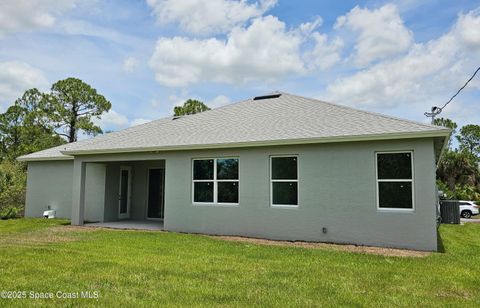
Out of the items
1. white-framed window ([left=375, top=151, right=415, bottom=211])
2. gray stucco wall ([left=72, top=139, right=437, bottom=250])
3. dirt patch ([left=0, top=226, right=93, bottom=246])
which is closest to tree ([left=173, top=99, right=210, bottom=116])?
gray stucco wall ([left=72, top=139, right=437, bottom=250])

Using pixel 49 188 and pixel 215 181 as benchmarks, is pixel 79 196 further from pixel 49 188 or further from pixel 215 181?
pixel 215 181

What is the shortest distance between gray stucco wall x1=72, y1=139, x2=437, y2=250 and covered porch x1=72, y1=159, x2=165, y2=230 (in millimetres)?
3511

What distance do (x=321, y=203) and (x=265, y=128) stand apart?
3.18m

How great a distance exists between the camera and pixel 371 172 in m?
10.6

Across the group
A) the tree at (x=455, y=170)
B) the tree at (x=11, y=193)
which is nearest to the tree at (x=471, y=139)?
the tree at (x=455, y=170)

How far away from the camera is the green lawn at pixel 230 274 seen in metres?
5.53

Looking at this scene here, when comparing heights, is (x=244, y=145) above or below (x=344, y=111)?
below

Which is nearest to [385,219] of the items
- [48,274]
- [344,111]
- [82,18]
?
[344,111]

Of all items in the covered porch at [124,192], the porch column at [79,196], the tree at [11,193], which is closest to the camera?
the porch column at [79,196]

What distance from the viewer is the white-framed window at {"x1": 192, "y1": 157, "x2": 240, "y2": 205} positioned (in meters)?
12.7

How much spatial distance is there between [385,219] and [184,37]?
1433 centimetres

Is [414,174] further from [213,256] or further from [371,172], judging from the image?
[213,256]

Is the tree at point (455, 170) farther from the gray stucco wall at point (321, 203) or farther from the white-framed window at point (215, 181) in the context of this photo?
the white-framed window at point (215, 181)

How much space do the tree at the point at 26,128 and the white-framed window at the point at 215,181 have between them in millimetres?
25453
